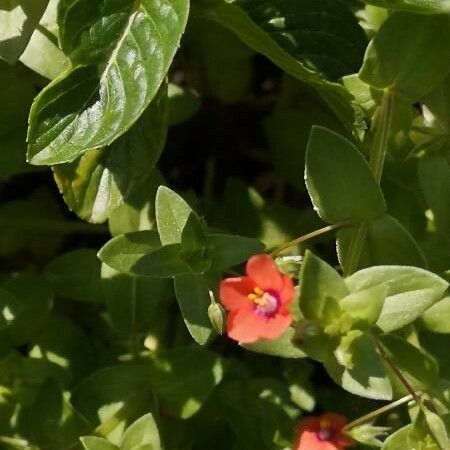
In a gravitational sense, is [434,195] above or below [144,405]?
above

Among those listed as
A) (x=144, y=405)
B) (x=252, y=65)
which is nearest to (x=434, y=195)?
(x=144, y=405)

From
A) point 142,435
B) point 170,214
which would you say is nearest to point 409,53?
point 170,214

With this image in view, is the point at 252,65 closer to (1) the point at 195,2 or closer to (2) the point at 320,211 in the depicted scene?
(1) the point at 195,2

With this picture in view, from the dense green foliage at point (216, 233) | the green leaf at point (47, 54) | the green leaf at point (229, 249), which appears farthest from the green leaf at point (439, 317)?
the green leaf at point (47, 54)

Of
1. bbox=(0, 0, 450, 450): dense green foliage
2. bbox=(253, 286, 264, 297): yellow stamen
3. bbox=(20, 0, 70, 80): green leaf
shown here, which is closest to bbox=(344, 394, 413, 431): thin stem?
bbox=(0, 0, 450, 450): dense green foliage

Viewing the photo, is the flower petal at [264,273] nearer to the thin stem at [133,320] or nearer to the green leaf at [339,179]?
the green leaf at [339,179]

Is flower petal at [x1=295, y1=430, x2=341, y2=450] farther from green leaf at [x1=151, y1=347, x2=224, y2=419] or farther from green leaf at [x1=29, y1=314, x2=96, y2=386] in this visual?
green leaf at [x1=29, y1=314, x2=96, y2=386]

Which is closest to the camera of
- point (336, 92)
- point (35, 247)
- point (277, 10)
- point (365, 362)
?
point (365, 362)
